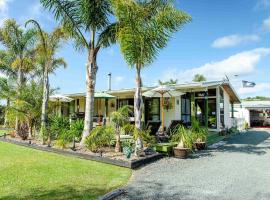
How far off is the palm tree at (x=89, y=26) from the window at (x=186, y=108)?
7.66 metres

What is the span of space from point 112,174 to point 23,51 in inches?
517

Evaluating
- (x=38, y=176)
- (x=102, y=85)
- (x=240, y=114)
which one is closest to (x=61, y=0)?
(x=38, y=176)

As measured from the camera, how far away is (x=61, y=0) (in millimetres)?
10195

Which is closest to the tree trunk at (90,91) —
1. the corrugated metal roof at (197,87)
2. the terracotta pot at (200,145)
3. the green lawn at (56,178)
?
the green lawn at (56,178)

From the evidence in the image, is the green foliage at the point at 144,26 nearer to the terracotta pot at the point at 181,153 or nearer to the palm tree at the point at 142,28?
the palm tree at the point at 142,28

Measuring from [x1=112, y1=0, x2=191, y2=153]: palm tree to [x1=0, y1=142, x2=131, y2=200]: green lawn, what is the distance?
2.55 m

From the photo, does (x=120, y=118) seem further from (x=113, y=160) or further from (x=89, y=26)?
(x=89, y=26)

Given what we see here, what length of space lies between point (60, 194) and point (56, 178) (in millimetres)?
1252

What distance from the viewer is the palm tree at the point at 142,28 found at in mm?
8867

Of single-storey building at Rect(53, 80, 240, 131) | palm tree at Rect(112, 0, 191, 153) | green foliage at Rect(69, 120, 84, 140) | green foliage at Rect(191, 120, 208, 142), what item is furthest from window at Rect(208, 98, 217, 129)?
green foliage at Rect(69, 120, 84, 140)

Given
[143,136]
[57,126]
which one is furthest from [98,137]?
[57,126]

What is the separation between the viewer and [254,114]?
2834cm

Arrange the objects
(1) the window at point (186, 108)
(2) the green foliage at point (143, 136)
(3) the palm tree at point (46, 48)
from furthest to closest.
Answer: (1) the window at point (186, 108), (3) the palm tree at point (46, 48), (2) the green foliage at point (143, 136)

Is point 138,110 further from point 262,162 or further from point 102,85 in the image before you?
point 102,85
